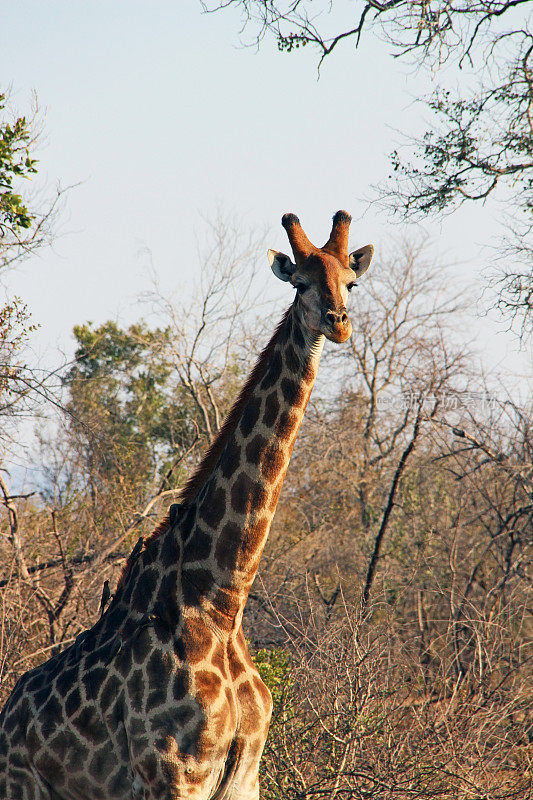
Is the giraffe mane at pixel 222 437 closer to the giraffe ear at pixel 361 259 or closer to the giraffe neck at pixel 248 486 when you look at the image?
the giraffe neck at pixel 248 486

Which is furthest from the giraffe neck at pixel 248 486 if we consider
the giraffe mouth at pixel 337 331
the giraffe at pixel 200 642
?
the giraffe mouth at pixel 337 331

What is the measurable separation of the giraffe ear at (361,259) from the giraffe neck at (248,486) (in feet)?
1.76

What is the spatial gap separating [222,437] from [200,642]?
4.01 feet

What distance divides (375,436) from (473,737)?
17601 millimetres

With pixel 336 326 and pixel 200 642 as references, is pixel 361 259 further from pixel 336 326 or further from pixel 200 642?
pixel 200 642

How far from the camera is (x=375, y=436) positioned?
2473 cm

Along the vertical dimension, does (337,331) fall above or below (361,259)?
below

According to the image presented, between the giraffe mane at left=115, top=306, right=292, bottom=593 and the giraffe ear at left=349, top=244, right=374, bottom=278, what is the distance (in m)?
0.50

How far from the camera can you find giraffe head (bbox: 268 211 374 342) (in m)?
4.20

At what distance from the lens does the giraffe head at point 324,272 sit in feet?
13.8

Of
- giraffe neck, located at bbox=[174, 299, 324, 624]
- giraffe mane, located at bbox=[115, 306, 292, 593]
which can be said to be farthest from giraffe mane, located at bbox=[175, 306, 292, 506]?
giraffe neck, located at bbox=[174, 299, 324, 624]

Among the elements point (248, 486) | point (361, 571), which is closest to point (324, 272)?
point (248, 486)

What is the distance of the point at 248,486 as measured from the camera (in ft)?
14.9

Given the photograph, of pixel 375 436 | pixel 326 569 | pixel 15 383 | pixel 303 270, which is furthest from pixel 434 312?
pixel 303 270
